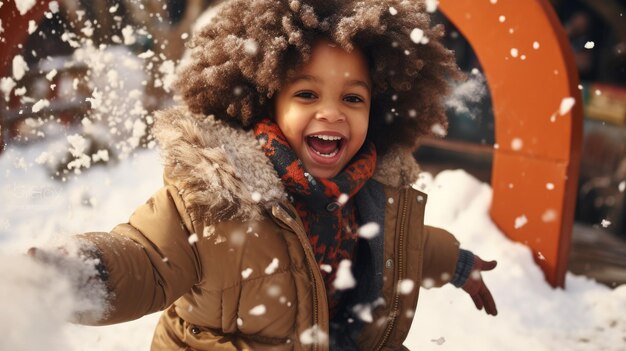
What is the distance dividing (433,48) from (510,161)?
1.25m

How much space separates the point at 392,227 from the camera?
176 cm

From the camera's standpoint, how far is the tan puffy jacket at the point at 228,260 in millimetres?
1345

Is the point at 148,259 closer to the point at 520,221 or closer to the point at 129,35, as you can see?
the point at 520,221

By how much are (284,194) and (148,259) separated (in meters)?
0.40

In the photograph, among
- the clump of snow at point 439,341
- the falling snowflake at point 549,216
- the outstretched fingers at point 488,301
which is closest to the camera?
the outstretched fingers at point 488,301

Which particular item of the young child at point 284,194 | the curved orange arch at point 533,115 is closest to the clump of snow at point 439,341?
the young child at point 284,194

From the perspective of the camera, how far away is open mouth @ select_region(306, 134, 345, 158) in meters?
1.64

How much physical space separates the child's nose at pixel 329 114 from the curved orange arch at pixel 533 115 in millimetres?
1411

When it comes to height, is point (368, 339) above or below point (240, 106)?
below

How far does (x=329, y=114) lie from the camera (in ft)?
5.12

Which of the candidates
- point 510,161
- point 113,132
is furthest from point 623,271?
point 113,132

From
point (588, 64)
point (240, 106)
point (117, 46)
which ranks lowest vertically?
point (240, 106)

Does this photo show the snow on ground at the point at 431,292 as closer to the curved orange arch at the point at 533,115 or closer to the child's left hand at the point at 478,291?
the curved orange arch at the point at 533,115

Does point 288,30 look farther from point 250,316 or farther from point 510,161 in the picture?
point 510,161
